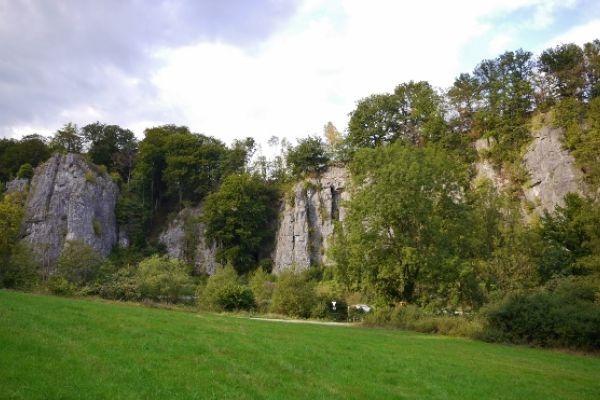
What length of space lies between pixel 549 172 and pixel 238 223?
104ft

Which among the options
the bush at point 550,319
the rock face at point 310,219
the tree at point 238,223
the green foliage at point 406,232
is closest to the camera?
the bush at point 550,319

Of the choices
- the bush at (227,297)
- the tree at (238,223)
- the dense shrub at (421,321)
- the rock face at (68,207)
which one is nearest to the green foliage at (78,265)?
the bush at (227,297)

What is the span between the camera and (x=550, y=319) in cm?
1883

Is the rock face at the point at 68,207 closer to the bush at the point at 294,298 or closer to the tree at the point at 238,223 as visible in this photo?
the tree at the point at 238,223

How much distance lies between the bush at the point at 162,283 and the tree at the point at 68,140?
112ft

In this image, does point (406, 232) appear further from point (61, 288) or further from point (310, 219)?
point (310, 219)

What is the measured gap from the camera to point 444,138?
4750 cm

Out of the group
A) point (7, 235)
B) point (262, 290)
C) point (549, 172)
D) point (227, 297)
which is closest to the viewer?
point (227, 297)

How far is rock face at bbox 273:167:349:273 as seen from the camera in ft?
170

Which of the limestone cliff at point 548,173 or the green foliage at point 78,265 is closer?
the green foliage at point 78,265

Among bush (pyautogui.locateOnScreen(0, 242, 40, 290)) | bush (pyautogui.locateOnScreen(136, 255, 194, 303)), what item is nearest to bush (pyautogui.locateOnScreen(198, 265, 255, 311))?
bush (pyautogui.locateOnScreen(136, 255, 194, 303))

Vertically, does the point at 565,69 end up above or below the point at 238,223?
above

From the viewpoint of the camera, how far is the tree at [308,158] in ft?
184

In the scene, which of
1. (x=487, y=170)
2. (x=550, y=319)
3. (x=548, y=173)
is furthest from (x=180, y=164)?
(x=550, y=319)
